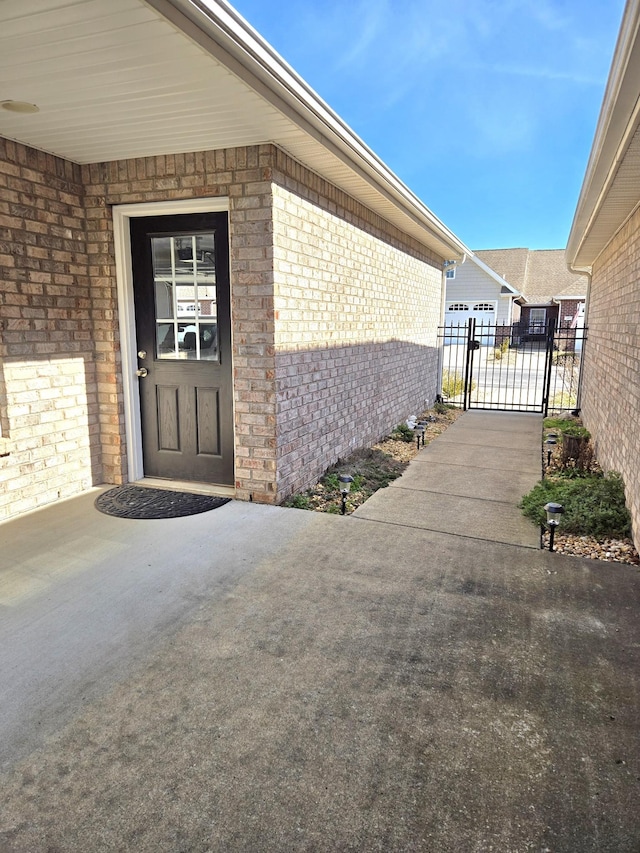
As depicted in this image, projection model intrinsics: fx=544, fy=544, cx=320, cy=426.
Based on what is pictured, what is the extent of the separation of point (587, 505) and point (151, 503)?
3534mm

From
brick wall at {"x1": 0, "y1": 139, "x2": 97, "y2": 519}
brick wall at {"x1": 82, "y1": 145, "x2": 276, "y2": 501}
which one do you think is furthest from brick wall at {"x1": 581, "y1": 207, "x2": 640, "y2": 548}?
brick wall at {"x1": 0, "y1": 139, "x2": 97, "y2": 519}

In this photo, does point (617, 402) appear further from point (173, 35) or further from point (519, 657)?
point (173, 35)

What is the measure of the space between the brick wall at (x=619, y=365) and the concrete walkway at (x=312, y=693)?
122 centimetres

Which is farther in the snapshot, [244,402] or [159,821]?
[244,402]

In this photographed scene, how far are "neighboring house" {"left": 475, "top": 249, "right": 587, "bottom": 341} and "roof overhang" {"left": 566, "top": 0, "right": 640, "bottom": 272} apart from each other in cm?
2528

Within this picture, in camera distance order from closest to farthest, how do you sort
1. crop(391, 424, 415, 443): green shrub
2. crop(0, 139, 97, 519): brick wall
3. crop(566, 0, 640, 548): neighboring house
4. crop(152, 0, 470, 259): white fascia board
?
crop(152, 0, 470, 259): white fascia board
crop(566, 0, 640, 548): neighboring house
crop(0, 139, 97, 519): brick wall
crop(391, 424, 415, 443): green shrub

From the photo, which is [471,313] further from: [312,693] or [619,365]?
[312,693]

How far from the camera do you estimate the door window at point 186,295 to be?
15.1ft

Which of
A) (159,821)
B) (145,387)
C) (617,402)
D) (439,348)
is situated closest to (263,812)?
(159,821)

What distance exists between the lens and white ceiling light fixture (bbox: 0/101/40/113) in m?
3.16

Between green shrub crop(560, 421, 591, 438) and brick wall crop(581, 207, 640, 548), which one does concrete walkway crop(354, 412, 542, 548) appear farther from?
brick wall crop(581, 207, 640, 548)

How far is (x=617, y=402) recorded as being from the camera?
5.14 m

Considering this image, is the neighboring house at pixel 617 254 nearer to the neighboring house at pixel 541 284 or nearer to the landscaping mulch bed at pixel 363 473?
the landscaping mulch bed at pixel 363 473

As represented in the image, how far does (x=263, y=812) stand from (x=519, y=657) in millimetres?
1371
